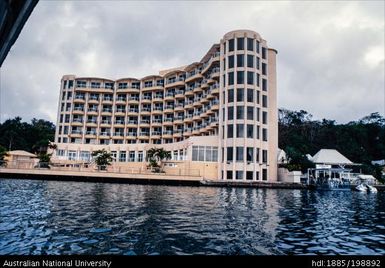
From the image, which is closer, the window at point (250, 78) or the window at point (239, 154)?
the window at point (239, 154)

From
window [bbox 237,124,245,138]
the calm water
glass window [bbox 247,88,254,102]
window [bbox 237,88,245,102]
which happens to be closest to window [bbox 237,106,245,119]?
window [bbox 237,88,245,102]

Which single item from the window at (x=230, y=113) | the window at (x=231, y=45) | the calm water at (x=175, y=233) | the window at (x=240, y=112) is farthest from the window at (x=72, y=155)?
the calm water at (x=175, y=233)

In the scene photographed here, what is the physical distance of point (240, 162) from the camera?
164 ft

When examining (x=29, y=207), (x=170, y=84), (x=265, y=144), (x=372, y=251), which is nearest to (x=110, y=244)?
(x=372, y=251)

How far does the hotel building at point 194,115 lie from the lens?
51.7 metres

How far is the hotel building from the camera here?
51719 mm

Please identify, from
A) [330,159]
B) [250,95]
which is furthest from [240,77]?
[330,159]

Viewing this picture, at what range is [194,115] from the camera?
66.2 m

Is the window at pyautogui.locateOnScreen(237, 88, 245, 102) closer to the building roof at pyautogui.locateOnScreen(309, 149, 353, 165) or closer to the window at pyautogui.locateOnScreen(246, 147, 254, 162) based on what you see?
the window at pyautogui.locateOnScreen(246, 147, 254, 162)

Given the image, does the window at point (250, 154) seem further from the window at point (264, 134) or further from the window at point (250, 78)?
the window at point (250, 78)

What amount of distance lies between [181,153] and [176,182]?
10787 millimetres

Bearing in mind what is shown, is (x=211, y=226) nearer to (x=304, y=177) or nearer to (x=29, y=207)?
(x=29, y=207)

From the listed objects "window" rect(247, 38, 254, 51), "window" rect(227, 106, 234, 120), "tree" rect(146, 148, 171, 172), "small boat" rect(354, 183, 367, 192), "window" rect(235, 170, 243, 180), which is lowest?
"small boat" rect(354, 183, 367, 192)

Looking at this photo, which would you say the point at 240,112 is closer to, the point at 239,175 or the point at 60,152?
the point at 239,175
